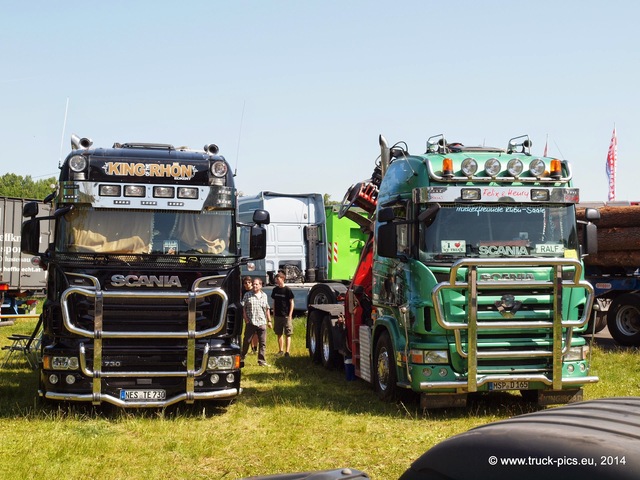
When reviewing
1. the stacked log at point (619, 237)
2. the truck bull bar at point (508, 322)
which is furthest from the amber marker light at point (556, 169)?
the stacked log at point (619, 237)

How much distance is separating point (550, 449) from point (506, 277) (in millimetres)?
8004

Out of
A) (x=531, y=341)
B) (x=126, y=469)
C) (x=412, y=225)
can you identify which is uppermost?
(x=412, y=225)

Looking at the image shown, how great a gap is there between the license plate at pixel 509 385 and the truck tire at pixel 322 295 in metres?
8.01

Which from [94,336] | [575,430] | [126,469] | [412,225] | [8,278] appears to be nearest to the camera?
[575,430]

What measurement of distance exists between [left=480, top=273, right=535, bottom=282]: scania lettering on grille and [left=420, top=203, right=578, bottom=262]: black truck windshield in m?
0.29

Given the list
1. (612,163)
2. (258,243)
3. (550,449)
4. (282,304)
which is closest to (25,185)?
(612,163)

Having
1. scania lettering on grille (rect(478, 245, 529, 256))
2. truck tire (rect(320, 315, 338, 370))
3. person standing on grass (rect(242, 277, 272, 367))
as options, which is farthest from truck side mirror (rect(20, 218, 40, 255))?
truck tire (rect(320, 315, 338, 370))

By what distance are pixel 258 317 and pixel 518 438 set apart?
43.4ft

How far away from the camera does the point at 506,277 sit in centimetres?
1077

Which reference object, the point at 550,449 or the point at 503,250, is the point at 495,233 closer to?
the point at 503,250

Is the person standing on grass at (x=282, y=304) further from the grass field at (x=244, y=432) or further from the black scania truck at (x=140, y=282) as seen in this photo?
the black scania truck at (x=140, y=282)

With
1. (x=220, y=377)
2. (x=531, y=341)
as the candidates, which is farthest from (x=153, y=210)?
(x=531, y=341)

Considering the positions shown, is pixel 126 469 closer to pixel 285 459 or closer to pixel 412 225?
pixel 285 459

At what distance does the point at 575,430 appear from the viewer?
3.01m
